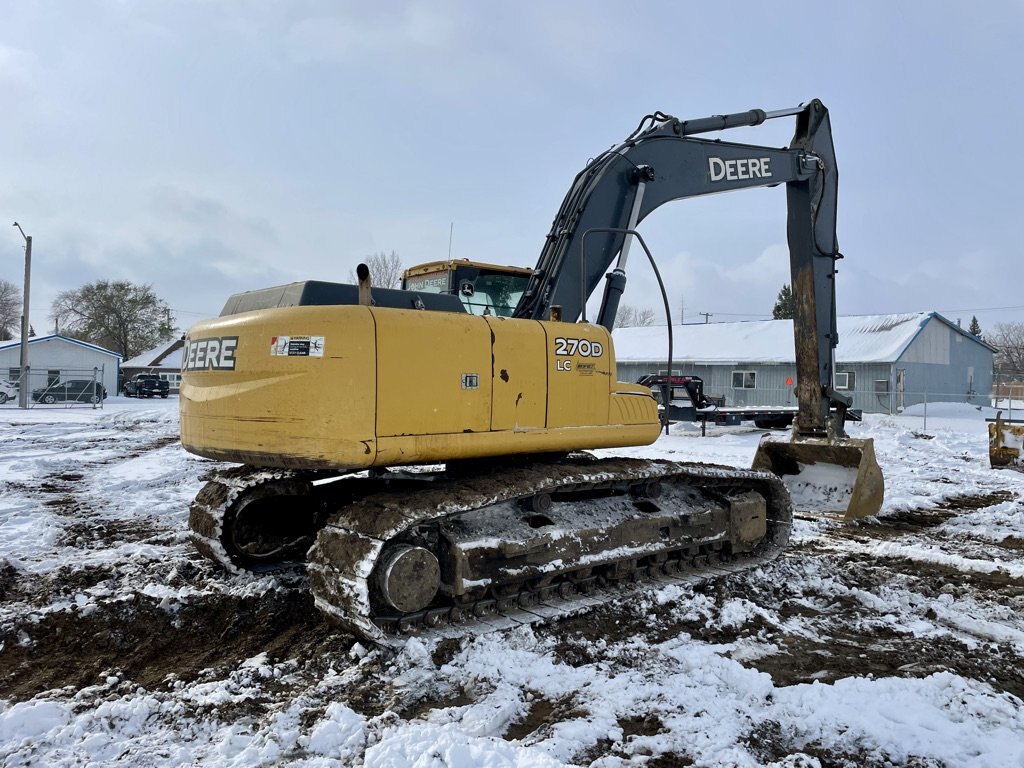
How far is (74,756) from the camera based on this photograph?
2.96 metres

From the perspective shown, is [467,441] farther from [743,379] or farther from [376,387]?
[743,379]

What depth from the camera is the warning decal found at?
3.90m

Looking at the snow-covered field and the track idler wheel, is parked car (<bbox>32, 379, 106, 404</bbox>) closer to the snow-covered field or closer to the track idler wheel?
the snow-covered field

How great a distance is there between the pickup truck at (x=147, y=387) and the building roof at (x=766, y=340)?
25786mm

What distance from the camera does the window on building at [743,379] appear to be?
32.0 metres

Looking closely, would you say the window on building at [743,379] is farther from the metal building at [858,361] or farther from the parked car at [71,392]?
the parked car at [71,392]

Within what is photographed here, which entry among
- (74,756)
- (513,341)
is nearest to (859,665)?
(513,341)

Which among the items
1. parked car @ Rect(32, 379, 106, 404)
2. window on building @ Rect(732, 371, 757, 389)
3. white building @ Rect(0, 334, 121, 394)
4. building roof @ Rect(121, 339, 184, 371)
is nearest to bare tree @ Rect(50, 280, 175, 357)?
building roof @ Rect(121, 339, 184, 371)

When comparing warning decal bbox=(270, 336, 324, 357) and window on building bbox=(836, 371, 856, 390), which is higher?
window on building bbox=(836, 371, 856, 390)

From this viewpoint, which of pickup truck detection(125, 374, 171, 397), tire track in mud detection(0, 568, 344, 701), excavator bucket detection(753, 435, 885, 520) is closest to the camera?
tire track in mud detection(0, 568, 344, 701)

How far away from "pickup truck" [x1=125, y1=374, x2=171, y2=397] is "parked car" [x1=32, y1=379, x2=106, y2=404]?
8756 mm

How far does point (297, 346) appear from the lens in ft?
12.9

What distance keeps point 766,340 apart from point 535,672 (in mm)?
32493

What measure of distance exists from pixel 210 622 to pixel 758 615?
3439 millimetres
